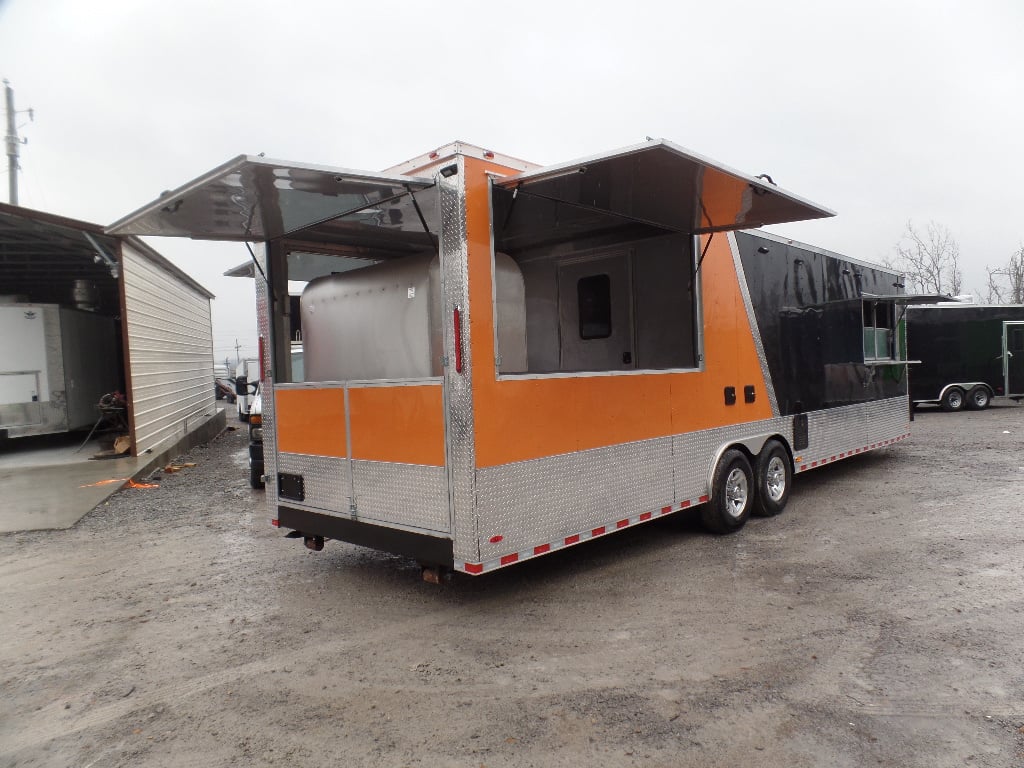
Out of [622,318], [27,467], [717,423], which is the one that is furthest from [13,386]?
[717,423]

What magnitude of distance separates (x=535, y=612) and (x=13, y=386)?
1096 centimetres

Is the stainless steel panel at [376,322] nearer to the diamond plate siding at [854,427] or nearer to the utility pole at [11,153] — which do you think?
the diamond plate siding at [854,427]

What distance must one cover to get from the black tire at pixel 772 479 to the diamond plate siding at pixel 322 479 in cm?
392

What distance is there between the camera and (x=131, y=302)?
1140 centimetres

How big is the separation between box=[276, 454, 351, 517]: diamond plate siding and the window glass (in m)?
2.89

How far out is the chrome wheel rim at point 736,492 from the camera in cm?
644

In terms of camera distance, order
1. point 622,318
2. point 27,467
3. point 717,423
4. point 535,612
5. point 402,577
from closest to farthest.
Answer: point 535,612
point 402,577
point 717,423
point 622,318
point 27,467

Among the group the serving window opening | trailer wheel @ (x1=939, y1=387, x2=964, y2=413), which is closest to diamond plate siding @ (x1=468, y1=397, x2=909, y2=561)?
the serving window opening

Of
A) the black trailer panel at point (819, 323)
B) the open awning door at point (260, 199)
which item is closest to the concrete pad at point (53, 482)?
the open awning door at point (260, 199)

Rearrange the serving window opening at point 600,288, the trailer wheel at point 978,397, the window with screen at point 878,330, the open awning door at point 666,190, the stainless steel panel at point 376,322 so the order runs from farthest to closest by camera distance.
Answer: the trailer wheel at point 978,397, the window with screen at point 878,330, the serving window opening at point 600,288, the stainless steel panel at point 376,322, the open awning door at point 666,190

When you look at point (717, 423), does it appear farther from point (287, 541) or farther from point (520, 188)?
point (287, 541)

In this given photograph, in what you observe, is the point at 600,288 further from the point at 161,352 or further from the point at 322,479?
the point at 161,352

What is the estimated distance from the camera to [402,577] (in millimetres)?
5398

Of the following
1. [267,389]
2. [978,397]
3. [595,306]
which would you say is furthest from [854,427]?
[978,397]
